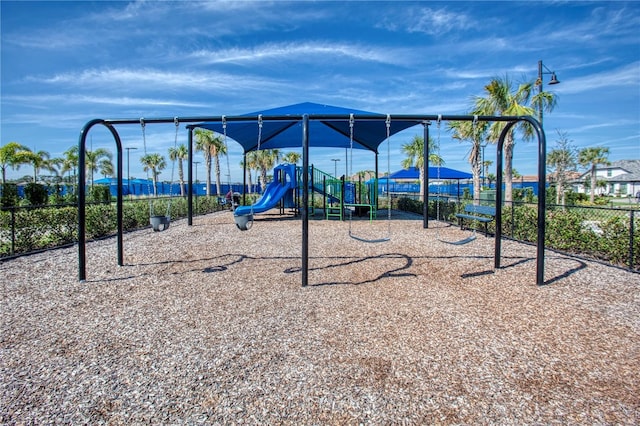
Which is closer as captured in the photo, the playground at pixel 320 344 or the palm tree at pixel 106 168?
the playground at pixel 320 344

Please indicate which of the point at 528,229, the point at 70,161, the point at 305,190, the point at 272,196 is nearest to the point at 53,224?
the point at 305,190

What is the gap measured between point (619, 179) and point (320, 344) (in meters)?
72.0

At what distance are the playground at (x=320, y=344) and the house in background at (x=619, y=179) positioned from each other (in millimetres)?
54440

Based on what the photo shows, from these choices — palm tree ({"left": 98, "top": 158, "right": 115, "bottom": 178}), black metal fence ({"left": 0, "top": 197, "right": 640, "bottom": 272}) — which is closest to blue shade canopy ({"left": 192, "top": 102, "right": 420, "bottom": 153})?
black metal fence ({"left": 0, "top": 197, "right": 640, "bottom": 272})

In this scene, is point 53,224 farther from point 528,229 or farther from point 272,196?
point 528,229

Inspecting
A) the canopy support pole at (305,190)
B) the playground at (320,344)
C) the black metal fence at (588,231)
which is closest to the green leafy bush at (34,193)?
the playground at (320,344)

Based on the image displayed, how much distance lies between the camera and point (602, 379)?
104 inches

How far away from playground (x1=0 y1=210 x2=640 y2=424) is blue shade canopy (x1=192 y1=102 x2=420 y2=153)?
20.4 feet

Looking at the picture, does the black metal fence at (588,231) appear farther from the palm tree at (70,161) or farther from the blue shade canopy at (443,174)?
the palm tree at (70,161)

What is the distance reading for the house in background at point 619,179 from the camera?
54.5 metres

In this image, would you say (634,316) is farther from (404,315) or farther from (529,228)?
(529,228)

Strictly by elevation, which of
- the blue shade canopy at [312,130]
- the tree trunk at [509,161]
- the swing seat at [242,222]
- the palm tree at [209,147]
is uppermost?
the palm tree at [209,147]

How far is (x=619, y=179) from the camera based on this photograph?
5794 centimetres

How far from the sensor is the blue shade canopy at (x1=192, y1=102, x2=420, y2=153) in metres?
11.4
